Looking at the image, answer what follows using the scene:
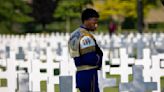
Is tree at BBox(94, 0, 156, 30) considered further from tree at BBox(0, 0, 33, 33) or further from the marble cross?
the marble cross

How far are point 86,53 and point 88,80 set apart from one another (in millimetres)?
312

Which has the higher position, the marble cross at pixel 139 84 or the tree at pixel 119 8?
the tree at pixel 119 8

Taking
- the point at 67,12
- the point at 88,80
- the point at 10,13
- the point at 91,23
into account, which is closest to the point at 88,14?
the point at 91,23

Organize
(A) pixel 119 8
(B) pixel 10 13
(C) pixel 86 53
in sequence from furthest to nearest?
(A) pixel 119 8, (B) pixel 10 13, (C) pixel 86 53

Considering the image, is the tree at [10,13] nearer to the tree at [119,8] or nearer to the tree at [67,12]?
the tree at [67,12]

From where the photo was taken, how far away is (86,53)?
8539mm

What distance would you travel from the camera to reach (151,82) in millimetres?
10883

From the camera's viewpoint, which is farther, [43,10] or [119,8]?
[119,8]

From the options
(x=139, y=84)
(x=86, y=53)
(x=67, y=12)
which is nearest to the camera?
(x=86, y=53)

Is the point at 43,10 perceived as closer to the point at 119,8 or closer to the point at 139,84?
the point at 119,8

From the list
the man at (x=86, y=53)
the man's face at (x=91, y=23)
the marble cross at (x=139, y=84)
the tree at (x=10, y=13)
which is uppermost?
the tree at (x=10, y=13)

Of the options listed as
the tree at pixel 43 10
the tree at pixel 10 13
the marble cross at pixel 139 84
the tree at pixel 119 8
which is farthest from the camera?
the tree at pixel 119 8

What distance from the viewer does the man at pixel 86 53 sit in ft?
28.0

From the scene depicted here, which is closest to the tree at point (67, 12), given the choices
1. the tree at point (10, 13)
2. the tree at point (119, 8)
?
the tree at point (119, 8)
